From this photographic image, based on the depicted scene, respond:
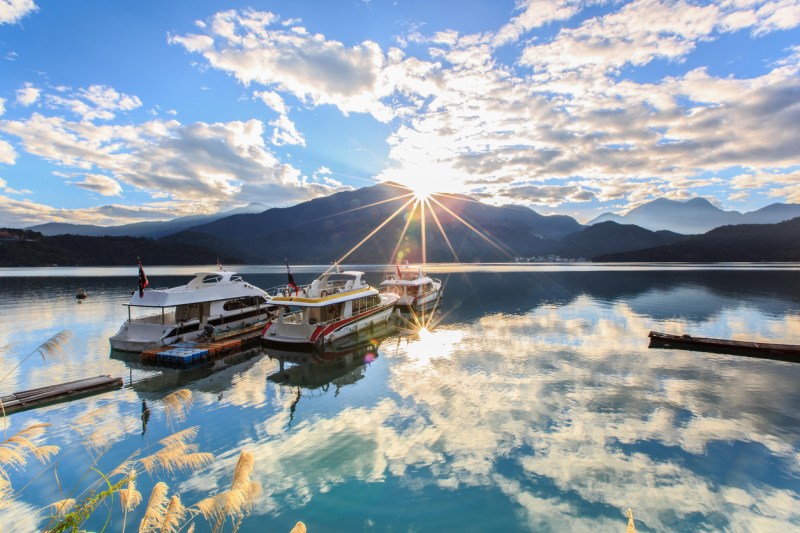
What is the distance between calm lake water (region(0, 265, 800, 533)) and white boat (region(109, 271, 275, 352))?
2.65 metres

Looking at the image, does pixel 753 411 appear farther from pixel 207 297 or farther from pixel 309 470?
pixel 207 297

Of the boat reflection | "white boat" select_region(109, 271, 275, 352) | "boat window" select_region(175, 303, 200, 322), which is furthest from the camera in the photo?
"boat window" select_region(175, 303, 200, 322)

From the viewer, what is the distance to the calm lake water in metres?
12.1

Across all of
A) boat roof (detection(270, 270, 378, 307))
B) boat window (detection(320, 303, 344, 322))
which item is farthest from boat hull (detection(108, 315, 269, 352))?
boat window (detection(320, 303, 344, 322))

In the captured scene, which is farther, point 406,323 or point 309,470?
point 406,323

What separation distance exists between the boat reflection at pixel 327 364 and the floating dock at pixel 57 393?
9.67 metres

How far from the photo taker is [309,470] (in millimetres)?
14164

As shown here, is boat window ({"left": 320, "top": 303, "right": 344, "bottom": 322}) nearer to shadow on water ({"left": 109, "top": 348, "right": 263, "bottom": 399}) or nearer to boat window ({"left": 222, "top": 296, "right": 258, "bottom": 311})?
shadow on water ({"left": 109, "top": 348, "right": 263, "bottom": 399})

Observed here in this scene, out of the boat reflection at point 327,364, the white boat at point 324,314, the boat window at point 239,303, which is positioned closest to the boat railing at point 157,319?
the boat window at point 239,303

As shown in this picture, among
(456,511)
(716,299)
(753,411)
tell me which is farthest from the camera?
(716,299)

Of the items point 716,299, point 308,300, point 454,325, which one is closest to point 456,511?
point 308,300

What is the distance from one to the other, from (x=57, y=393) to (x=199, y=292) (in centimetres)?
1439

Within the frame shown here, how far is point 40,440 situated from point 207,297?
19.1 m

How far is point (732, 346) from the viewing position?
32188 mm
